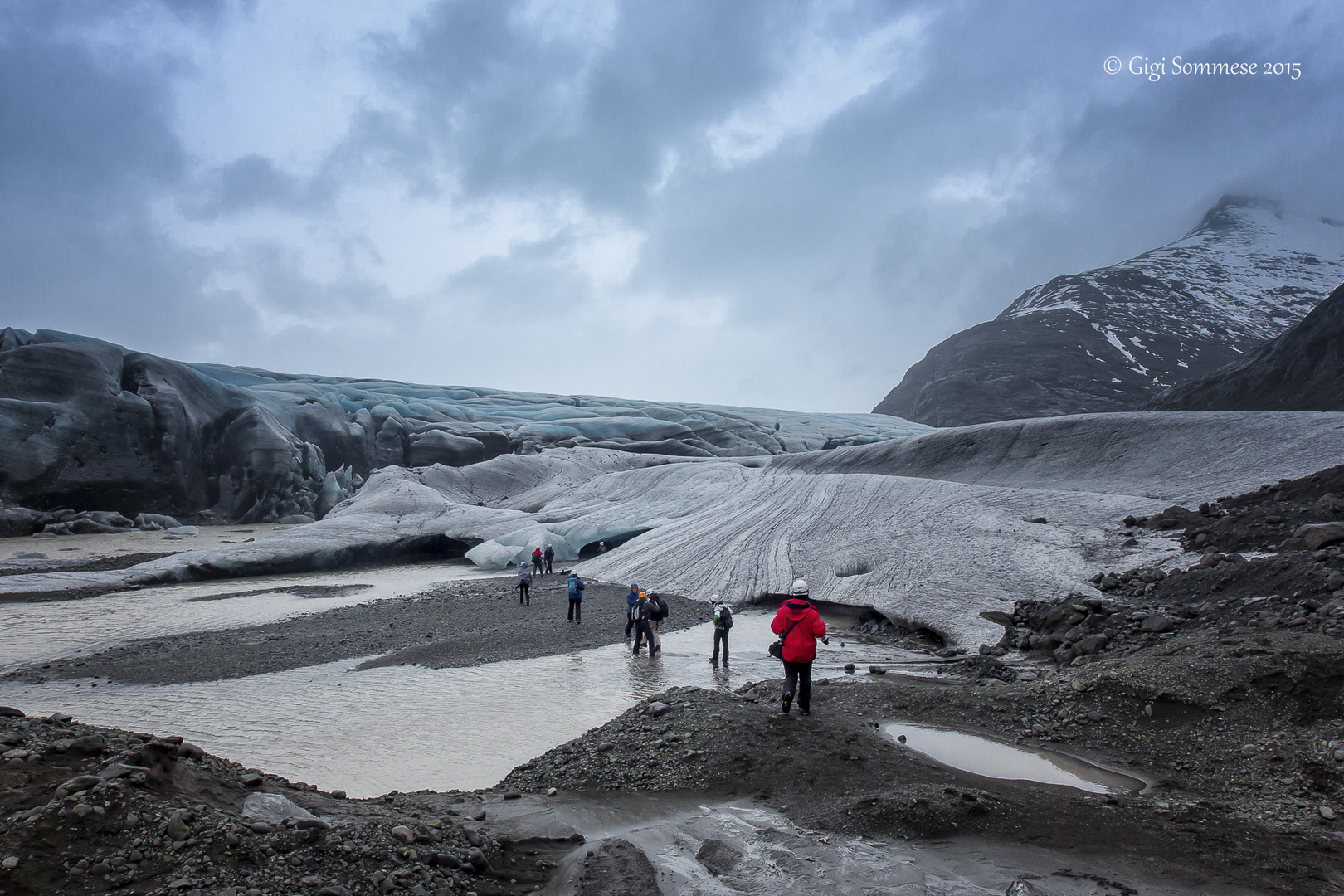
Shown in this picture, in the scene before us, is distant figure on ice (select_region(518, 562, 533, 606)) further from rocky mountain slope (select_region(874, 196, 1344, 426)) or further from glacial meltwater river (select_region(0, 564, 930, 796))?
rocky mountain slope (select_region(874, 196, 1344, 426))

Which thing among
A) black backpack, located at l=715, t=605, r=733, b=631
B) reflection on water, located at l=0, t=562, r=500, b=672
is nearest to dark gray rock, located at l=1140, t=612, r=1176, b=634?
black backpack, located at l=715, t=605, r=733, b=631

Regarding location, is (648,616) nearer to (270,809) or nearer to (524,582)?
(524,582)

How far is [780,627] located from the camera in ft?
22.2

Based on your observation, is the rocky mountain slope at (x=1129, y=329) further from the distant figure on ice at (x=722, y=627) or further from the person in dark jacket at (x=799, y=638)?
the person in dark jacket at (x=799, y=638)

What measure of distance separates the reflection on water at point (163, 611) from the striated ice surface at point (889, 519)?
1.32 metres

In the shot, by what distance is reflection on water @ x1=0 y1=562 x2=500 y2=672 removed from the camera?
42.8 feet

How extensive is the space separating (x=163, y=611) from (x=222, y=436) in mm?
24367

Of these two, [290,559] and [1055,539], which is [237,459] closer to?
[290,559]

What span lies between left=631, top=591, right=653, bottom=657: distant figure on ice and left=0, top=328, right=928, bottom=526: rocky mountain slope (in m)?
30.7

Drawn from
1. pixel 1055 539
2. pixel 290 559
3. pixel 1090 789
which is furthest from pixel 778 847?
pixel 290 559

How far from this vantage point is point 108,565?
68.2 feet

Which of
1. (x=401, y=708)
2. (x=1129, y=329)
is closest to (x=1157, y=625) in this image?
(x=401, y=708)

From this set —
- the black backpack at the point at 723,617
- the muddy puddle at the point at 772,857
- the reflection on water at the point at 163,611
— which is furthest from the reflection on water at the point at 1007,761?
the reflection on water at the point at 163,611

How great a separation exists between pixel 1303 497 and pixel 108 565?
29036 mm
